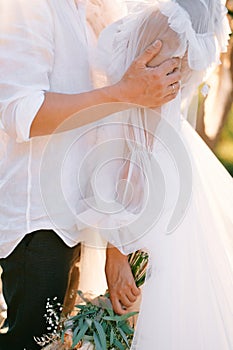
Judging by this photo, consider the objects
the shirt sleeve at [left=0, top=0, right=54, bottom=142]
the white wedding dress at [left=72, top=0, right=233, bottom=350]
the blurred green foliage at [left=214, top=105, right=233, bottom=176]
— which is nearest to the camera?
the shirt sleeve at [left=0, top=0, right=54, bottom=142]

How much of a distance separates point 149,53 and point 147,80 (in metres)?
0.06

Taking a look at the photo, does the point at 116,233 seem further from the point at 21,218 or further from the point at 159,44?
the point at 159,44

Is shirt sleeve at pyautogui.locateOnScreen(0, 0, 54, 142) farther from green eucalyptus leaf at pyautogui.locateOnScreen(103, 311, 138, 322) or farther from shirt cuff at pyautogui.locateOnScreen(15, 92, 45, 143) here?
green eucalyptus leaf at pyautogui.locateOnScreen(103, 311, 138, 322)

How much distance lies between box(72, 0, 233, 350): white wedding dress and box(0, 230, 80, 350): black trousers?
0.37 ft

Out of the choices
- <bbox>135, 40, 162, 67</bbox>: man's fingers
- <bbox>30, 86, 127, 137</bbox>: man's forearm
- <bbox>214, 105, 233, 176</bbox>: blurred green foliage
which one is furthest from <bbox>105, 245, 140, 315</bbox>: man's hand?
<bbox>214, 105, 233, 176</bbox>: blurred green foliage

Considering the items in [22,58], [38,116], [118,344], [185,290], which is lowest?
[118,344]

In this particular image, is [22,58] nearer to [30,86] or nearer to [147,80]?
[30,86]

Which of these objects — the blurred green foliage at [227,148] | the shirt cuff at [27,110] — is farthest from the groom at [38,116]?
the blurred green foliage at [227,148]

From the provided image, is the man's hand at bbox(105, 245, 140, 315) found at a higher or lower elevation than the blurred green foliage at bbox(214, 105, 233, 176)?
lower

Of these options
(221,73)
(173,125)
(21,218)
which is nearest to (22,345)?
(21,218)

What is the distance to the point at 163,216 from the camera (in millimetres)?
1615

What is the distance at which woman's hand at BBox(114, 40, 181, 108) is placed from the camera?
1.50 metres

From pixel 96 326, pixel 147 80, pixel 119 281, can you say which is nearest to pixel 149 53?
pixel 147 80

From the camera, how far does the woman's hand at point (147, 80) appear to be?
4.93 feet
